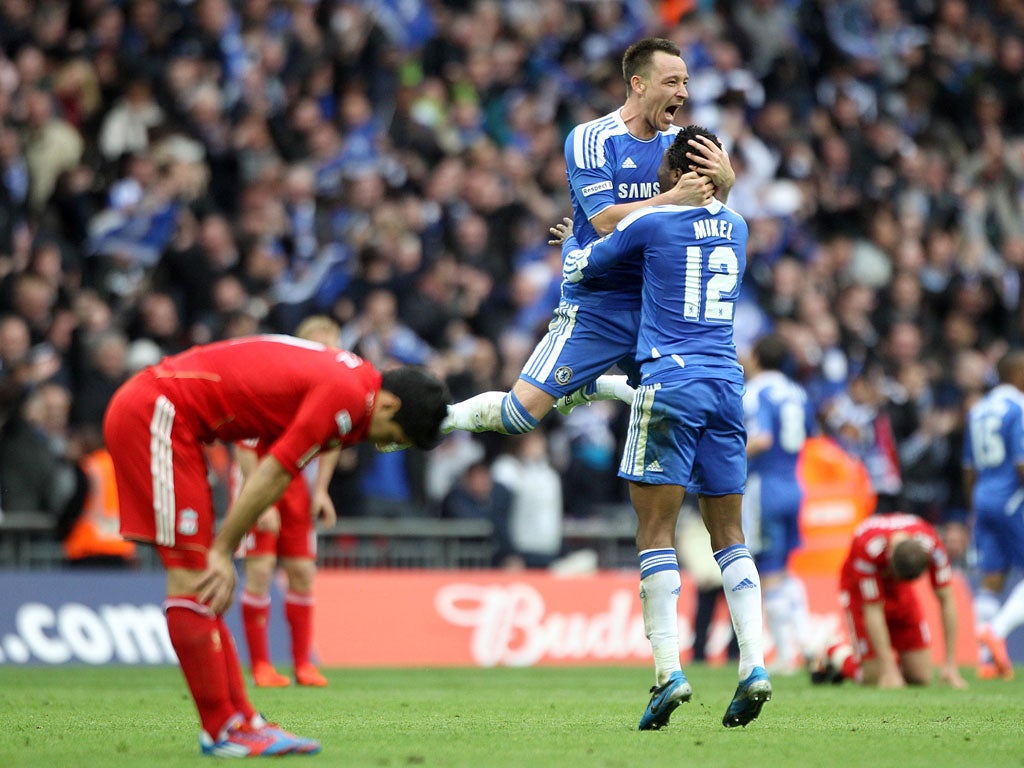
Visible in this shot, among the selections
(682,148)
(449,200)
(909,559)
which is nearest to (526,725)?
(682,148)

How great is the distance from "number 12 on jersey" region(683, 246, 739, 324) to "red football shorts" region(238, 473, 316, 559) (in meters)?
4.62

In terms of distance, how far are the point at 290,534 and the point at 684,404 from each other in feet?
15.6

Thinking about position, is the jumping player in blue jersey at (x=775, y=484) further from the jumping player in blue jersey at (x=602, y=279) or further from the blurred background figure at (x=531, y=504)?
the jumping player in blue jersey at (x=602, y=279)

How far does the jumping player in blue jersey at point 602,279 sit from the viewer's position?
347 inches

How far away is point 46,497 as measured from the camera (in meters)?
15.3

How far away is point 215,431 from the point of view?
6.70 metres

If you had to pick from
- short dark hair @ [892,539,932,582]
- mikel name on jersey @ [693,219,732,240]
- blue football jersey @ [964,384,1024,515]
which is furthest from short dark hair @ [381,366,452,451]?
blue football jersey @ [964,384,1024,515]

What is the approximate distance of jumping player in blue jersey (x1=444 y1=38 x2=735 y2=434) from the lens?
→ 8820 mm

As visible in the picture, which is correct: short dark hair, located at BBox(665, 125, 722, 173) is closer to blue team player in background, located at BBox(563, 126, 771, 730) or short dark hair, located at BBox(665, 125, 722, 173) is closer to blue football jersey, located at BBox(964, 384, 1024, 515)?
blue team player in background, located at BBox(563, 126, 771, 730)

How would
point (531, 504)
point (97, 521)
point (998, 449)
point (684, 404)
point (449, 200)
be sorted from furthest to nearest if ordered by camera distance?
point (449, 200) → point (531, 504) → point (97, 521) → point (998, 449) → point (684, 404)

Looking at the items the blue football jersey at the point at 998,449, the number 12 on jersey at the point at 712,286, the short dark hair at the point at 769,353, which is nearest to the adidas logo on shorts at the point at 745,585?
the number 12 on jersey at the point at 712,286

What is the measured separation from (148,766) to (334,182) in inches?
513

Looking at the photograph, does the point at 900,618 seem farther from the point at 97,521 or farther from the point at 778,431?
the point at 97,521

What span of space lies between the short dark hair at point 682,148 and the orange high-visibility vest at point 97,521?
855cm
